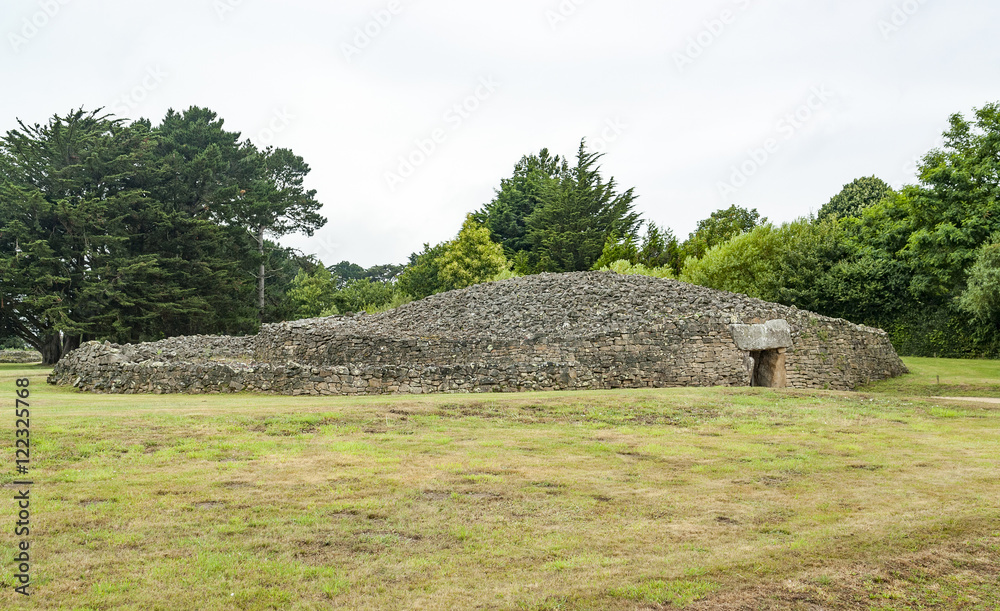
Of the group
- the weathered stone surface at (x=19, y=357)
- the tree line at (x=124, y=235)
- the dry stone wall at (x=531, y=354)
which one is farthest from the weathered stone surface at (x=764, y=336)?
the weathered stone surface at (x=19, y=357)

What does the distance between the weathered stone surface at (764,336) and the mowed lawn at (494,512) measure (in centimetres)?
633

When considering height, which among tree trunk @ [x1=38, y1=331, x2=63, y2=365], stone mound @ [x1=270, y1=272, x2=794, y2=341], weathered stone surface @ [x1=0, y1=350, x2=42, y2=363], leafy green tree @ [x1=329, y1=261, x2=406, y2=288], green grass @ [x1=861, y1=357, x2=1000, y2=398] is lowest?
green grass @ [x1=861, y1=357, x2=1000, y2=398]

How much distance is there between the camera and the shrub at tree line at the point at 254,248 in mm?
27516

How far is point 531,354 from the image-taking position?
17500mm

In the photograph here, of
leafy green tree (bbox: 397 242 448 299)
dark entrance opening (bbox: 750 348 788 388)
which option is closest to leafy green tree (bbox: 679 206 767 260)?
leafy green tree (bbox: 397 242 448 299)

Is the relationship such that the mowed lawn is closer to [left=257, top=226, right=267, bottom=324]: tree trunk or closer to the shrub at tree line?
the shrub at tree line

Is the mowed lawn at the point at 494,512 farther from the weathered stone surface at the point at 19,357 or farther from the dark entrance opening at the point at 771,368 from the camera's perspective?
the weathered stone surface at the point at 19,357

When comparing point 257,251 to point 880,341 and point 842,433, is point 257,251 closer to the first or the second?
point 880,341

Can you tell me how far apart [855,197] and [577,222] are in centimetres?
→ 1897

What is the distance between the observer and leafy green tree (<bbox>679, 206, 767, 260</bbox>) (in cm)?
4459

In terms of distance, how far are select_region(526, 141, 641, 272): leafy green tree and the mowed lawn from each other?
121ft

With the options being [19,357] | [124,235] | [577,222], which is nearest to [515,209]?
[577,222]

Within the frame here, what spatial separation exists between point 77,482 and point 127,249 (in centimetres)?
3108

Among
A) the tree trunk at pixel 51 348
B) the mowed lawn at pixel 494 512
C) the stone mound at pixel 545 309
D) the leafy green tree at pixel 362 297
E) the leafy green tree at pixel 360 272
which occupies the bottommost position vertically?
the mowed lawn at pixel 494 512
